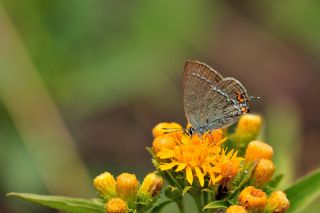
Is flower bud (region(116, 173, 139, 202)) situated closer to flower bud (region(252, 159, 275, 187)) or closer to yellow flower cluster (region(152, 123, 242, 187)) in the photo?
yellow flower cluster (region(152, 123, 242, 187))

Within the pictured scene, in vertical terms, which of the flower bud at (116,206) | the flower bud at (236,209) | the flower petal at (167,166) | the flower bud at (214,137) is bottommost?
the flower bud at (236,209)

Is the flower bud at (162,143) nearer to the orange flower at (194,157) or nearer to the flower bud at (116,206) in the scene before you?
the orange flower at (194,157)

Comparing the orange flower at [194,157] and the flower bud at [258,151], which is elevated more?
the orange flower at [194,157]

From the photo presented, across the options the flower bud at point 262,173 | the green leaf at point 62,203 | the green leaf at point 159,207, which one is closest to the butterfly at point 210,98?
the flower bud at point 262,173

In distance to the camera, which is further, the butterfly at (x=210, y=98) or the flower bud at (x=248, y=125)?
the flower bud at (x=248, y=125)

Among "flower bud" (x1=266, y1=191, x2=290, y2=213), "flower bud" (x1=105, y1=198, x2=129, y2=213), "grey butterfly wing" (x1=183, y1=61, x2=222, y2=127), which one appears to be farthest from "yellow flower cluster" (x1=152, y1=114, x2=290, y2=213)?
"flower bud" (x1=105, y1=198, x2=129, y2=213)

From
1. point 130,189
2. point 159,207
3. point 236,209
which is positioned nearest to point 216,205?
point 236,209

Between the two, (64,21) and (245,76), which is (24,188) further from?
(245,76)
